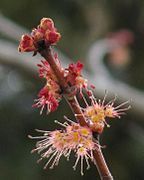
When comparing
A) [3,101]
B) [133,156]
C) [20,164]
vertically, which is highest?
[3,101]

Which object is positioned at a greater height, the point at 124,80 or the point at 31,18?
the point at 31,18

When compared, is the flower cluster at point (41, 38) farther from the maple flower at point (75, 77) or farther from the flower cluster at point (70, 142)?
the flower cluster at point (70, 142)

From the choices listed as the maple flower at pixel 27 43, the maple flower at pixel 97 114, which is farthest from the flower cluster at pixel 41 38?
the maple flower at pixel 97 114

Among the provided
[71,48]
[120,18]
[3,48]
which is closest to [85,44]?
[71,48]

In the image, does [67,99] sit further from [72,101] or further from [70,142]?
[70,142]

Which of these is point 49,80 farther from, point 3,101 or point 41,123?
point 3,101

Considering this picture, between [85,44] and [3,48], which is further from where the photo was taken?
[85,44]

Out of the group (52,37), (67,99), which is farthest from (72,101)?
(52,37)
